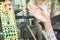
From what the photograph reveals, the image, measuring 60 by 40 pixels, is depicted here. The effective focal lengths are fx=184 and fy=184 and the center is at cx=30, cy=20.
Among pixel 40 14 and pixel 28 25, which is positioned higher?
pixel 40 14

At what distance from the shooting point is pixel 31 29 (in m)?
1.60

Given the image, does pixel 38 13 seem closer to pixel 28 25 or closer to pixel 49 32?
pixel 49 32

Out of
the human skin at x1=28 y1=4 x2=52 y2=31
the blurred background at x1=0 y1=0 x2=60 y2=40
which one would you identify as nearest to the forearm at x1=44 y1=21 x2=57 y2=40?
the human skin at x1=28 y1=4 x2=52 y2=31

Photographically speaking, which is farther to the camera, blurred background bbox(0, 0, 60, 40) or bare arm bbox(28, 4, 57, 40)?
blurred background bbox(0, 0, 60, 40)

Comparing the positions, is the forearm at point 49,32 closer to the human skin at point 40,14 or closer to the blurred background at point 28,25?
the human skin at point 40,14

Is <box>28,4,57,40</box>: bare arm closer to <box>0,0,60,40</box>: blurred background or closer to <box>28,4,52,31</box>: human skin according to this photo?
<box>28,4,52,31</box>: human skin

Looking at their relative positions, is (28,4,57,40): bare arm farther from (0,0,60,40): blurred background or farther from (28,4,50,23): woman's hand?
(0,0,60,40): blurred background

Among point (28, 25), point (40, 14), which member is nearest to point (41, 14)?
point (40, 14)

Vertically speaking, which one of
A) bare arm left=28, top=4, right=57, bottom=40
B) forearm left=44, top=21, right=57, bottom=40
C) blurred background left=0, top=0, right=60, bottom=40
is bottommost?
blurred background left=0, top=0, right=60, bottom=40

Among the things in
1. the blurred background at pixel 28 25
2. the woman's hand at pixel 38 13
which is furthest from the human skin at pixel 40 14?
the blurred background at pixel 28 25

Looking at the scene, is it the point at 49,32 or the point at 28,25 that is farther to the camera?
the point at 28,25

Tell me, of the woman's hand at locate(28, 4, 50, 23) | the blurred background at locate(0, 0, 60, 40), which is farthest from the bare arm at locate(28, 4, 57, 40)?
the blurred background at locate(0, 0, 60, 40)

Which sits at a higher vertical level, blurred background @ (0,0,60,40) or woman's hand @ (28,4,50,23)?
woman's hand @ (28,4,50,23)

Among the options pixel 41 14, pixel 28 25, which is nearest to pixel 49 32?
pixel 41 14
